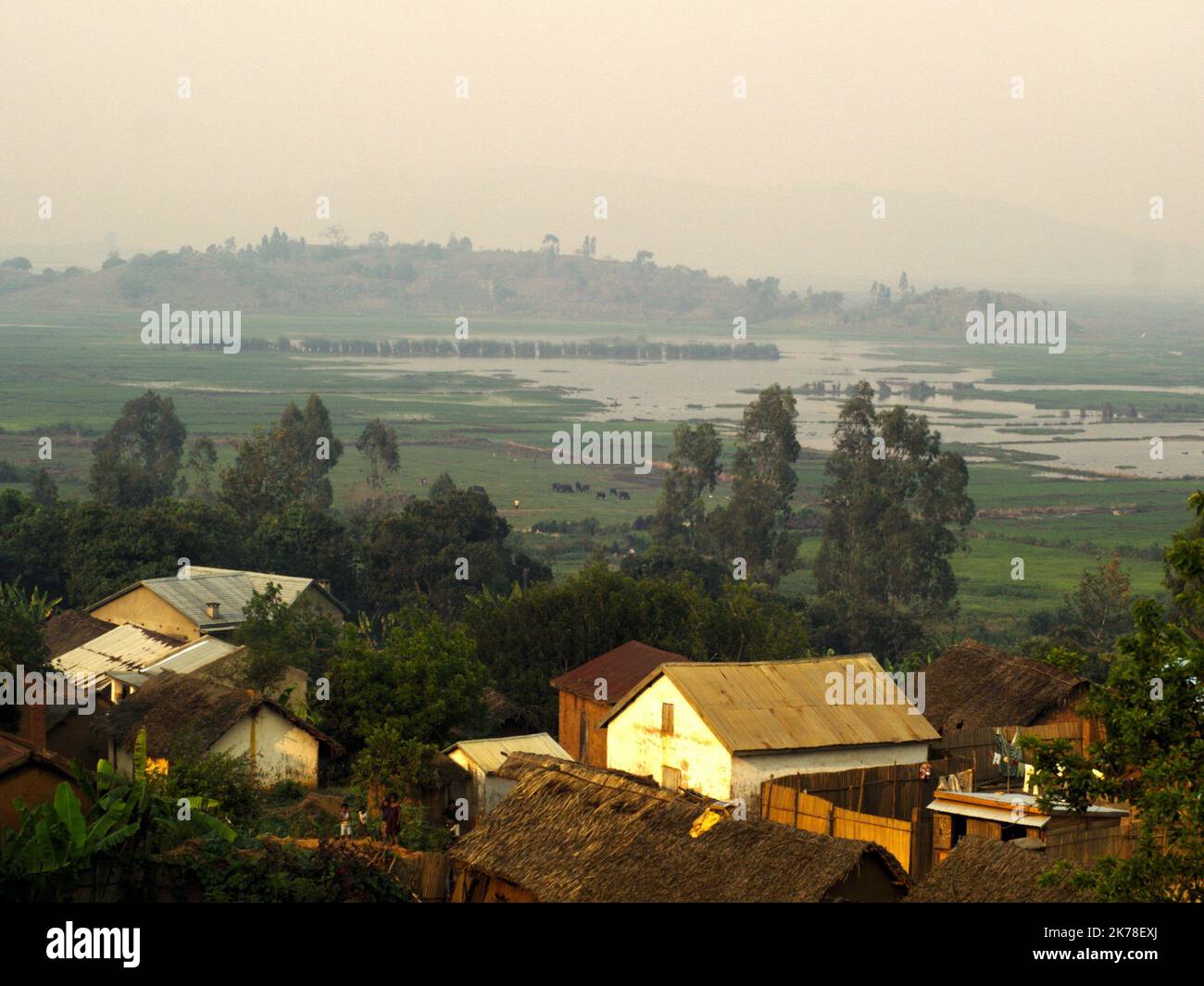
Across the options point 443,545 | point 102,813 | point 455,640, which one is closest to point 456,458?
point 443,545

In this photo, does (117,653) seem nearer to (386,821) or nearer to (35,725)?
(35,725)

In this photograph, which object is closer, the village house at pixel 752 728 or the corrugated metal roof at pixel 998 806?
the corrugated metal roof at pixel 998 806

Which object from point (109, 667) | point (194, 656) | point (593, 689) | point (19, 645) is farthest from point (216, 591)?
point (593, 689)

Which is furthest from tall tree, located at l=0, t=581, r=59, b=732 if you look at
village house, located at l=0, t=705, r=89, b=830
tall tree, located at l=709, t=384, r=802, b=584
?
tall tree, located at l=709, t=384, r=802, b=584

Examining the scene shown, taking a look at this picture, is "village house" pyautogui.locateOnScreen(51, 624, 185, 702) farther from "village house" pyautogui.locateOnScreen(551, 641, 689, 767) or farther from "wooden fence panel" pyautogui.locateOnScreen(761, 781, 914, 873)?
"wooden fence panel" pyautogui.locateOnScreen(761, 781, 914, 873)

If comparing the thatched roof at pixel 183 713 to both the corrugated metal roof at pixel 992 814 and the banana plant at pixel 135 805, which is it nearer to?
the banana plant at pixel 135 805

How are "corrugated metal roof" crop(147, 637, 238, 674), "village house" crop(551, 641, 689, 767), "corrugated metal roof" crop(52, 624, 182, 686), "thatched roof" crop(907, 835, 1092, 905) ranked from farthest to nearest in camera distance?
1. "corrugated metal roof" crop(52, 624, 182, 686)
2. "corrugated metal roof" crop(147, 637, 238, 674)
3. "village house" crop(551, 641, 689, 767)
4. "thatched roof" crop(907, 835, 1092, 905)

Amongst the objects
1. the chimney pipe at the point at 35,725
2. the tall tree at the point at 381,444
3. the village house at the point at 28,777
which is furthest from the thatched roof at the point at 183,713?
the tall tree at the point at 381,444
